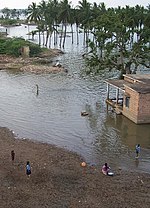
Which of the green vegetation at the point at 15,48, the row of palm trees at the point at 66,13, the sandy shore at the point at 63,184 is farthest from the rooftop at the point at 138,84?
the row of palm trees at the point at 66,13

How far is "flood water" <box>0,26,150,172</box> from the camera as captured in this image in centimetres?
2728

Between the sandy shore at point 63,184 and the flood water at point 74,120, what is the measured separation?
80.4 inches

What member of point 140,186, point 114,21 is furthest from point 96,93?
point 140,186

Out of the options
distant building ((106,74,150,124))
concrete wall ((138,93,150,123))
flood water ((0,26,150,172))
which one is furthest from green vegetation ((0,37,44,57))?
concrete wall ((138,93,150,123))

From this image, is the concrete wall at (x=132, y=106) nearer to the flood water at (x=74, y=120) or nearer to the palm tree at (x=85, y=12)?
the flood water at (x=74, y=120)

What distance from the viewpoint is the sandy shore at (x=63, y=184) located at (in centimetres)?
1930

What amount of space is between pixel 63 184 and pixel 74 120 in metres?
14.0

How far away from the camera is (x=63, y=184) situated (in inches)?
840

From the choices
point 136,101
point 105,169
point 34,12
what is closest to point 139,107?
point 136,101

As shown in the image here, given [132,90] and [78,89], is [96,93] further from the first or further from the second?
[132,90]

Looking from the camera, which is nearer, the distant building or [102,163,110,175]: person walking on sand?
[102,163,110,175]: person walking on sand

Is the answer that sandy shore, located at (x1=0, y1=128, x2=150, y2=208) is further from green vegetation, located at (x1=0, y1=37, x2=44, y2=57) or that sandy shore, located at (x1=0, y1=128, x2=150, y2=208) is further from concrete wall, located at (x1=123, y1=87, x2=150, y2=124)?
green vegetation, located at (x1=0, y1=37, x2=44, y2=57)

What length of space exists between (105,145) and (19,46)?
51.6 metres

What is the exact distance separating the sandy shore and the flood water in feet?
6.70
